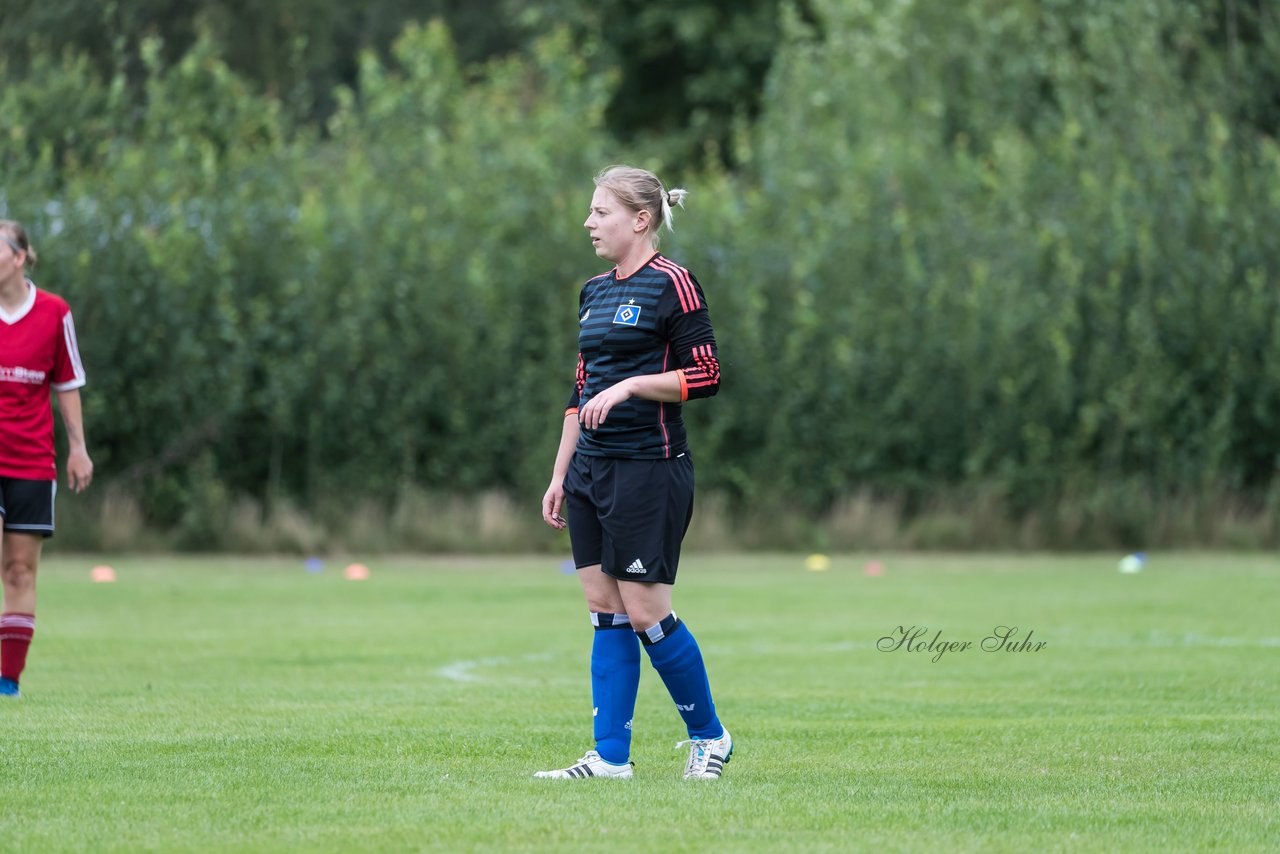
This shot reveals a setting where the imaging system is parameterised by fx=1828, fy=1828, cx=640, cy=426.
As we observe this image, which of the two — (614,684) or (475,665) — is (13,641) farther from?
(614,684)

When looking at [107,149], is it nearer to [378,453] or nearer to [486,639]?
[378,453]

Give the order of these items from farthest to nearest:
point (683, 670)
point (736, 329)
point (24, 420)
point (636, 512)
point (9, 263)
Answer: point (736, 329), point (24, 420), point (9, 263), point (683, 670), point (636, 512)

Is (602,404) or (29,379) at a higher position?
(602,404)

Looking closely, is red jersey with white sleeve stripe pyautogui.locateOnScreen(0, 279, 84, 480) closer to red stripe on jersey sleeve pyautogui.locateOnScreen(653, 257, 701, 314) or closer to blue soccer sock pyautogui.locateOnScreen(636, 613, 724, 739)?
red stripe on jersey sleeve pyautogui.locateOnScreen(653, 257, 701, 314)

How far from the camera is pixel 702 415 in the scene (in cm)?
2216

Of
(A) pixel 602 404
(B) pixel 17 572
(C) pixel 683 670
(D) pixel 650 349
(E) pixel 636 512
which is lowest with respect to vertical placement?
(B) pixel 17 572

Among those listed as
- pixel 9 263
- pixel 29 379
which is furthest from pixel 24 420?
pixel 9 263

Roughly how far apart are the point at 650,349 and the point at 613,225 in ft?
1.43

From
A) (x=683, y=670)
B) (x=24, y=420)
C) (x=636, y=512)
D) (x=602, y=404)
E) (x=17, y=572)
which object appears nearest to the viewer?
(x=602, y=404)

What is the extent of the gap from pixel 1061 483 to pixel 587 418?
55.8 feet

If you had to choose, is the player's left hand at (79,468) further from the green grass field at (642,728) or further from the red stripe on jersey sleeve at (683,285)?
the red stripe on jersey sleeve at (683,285)

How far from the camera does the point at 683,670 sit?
6.20 m

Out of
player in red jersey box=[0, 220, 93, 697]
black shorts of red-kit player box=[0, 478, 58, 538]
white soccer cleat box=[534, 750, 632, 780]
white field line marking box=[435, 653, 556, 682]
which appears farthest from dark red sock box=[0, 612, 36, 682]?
white soccer cleat box=[534, 750, 632, 780]

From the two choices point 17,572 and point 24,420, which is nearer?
point 24,420
